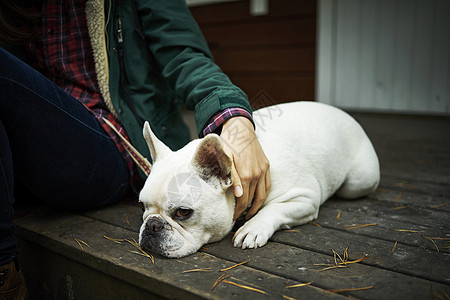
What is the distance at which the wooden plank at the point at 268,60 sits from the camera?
526 centimetres

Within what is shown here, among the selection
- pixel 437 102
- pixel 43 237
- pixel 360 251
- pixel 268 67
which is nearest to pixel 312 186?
pixel 360 251

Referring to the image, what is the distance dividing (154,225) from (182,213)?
4.1 inches

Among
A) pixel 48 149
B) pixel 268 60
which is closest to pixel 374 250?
pixel 48 149

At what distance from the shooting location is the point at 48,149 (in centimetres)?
152

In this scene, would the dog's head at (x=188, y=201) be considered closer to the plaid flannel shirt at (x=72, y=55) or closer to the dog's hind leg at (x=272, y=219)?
the dog's hind leg at (x=272, y=219)

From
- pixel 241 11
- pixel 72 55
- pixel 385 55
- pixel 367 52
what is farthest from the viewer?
pixel 241 11

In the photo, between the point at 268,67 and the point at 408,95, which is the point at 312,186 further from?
the point at 268,67

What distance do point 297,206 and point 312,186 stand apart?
0.16 m

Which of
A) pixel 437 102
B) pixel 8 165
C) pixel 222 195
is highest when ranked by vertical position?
pixel 8 165

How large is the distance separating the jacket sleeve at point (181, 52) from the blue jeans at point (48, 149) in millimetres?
420

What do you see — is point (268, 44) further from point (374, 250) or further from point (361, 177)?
point (374, 250)

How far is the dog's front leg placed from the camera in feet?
4.67

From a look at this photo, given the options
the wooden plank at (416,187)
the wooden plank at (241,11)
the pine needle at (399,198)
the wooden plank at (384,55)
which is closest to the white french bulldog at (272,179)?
the pine needle at (399,198)

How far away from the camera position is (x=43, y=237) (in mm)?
1596
